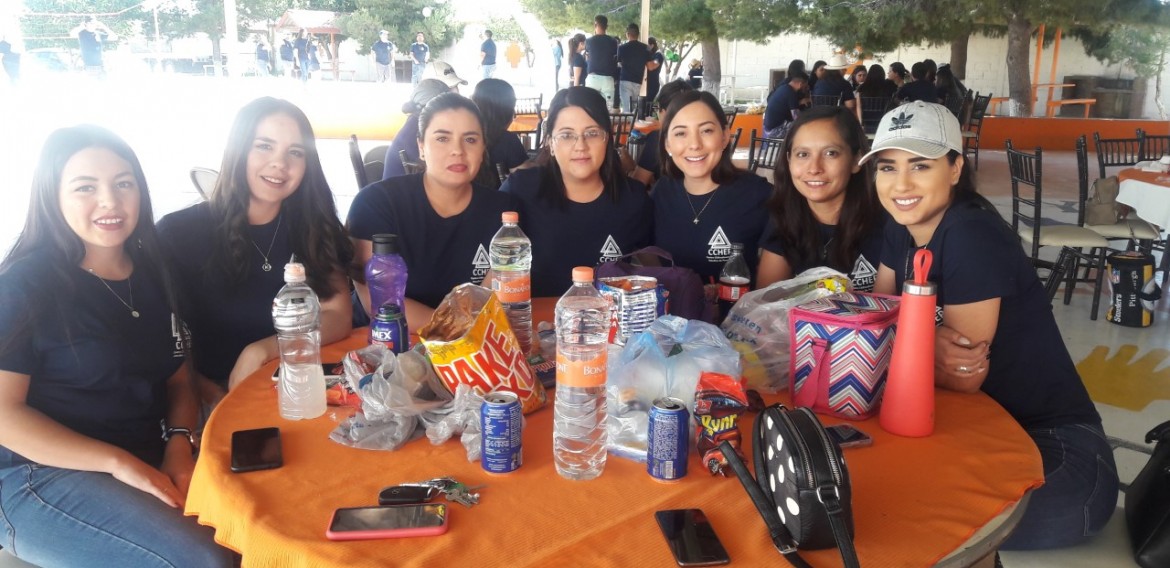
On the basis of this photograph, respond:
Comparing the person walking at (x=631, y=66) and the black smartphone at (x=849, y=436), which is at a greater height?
the person walking at (x=631, y=66)

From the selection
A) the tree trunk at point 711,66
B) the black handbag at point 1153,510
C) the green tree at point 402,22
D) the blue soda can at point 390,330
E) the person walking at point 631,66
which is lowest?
the black handbag at point 1153,510

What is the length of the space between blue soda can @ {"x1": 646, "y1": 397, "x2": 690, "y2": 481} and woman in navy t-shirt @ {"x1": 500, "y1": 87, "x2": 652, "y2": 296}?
5.03ft

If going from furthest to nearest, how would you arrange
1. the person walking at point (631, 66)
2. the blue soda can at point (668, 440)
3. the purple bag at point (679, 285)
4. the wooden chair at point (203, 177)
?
the person walking at point (631, 66)
the wooden chair at point (203, 177)
the purple bag at point (679, 285)
the blue soda can at point (668, 440)

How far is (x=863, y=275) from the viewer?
2361mm

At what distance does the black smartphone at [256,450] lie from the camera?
1.34 metres

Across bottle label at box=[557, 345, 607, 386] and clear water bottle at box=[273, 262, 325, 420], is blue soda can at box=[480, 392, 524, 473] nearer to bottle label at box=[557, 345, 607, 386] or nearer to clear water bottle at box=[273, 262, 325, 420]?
bottle label at box=[557, 345, 607, 386]

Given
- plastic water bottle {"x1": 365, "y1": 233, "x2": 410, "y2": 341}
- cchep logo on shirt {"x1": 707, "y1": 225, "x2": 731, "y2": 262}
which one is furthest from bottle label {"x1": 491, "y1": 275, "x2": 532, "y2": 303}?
cchep logo on shirt {"x1": 707, "y1": 225, "x2": 731, "y2": 262}

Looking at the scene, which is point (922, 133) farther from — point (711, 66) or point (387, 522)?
point (711, 66)

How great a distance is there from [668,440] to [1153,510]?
50.3 inches

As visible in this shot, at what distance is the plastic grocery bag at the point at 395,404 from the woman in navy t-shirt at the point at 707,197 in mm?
1430

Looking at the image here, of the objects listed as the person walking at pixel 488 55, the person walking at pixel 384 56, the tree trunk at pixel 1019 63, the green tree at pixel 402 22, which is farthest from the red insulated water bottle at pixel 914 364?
the green tree at pixel 402 22

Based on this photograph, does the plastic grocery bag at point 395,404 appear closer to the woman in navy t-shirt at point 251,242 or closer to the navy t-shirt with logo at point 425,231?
the woman in navy t-shirt at point 251,242

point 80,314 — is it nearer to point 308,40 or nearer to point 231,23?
point 231,23

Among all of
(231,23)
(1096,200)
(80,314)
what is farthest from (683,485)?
(231,23)
